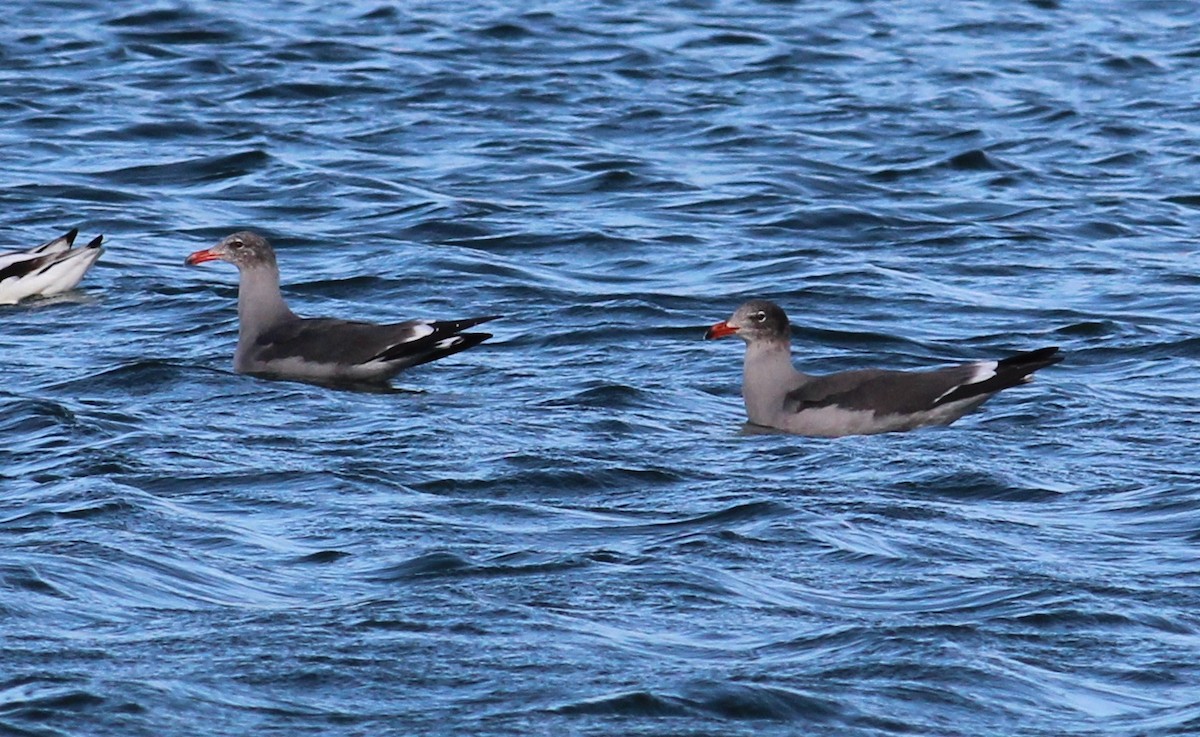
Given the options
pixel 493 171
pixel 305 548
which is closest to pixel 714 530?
pixel 305 548

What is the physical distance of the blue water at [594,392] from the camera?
7977mm

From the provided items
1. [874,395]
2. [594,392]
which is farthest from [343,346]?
[874,395]

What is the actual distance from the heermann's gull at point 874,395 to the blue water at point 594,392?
186 mm

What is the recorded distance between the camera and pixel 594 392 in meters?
13.1

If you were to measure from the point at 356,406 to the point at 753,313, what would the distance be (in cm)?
225

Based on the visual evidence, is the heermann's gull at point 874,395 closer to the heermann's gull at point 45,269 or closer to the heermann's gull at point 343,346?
the heermann's gull at point 343,346

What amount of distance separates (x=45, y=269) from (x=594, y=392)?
439 centimetres

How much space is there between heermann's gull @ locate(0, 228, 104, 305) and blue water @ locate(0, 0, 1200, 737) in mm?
163

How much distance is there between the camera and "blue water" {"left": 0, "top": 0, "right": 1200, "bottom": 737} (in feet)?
26.2

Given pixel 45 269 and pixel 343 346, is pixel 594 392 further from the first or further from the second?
pixel 45 269

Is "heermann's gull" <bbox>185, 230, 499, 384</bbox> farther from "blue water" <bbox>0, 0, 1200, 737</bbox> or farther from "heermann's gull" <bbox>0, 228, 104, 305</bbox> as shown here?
"heermann's gull" <bbox>0, 228, 104, 305</bbox>

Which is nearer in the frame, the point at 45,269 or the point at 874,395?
the point at 874,395

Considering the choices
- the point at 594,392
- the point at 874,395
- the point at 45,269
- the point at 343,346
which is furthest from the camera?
the point at 45,269

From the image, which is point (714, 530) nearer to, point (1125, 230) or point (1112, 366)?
point (1112, 366)
